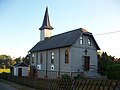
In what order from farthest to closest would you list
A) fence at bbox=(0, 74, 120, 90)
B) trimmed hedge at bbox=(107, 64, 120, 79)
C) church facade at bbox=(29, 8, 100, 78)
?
church facade at bbox=(29, 8, 100, 78) → trimmed hedge at bbox=(107, 64, 120, 79) → fence at bbox=(0, 74, 120, 90)

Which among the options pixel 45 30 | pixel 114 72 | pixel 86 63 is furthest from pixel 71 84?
pixel 45 30

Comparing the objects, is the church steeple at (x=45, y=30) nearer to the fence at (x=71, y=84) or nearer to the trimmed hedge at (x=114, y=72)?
the fence at (x=71, y=84)

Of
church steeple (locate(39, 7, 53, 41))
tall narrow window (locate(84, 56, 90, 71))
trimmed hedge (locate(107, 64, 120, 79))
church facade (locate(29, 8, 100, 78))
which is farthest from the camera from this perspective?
church steeple (locate(39, 7, 53, 41))

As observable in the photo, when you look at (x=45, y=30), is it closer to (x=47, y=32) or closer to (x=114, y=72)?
(x=47, y=32)

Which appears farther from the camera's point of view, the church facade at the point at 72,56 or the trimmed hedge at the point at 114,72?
the church facade at the point at 72,56

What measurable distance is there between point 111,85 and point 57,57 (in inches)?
832

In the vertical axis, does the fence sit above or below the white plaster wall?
below

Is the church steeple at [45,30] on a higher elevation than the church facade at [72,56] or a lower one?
higher

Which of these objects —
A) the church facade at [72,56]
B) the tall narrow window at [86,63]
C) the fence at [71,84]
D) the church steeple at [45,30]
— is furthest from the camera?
the church steeple at [45,30]

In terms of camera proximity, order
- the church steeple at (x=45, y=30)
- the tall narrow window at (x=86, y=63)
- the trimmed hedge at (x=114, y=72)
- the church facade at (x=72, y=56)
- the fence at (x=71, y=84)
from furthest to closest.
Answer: the church steeple at (x=45, y=30)
the tall narrow window at (x=86, y=63)
the church facade at (x=72, y=56)
the trimmed hedge at (x=114, y=72)
the fence at (x=71, y=84)

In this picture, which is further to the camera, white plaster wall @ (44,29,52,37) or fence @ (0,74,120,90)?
white plaster wall @ (44,29,52,37)

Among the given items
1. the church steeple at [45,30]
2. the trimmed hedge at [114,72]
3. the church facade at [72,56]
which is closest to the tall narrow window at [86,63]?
the church facade at [72,56]

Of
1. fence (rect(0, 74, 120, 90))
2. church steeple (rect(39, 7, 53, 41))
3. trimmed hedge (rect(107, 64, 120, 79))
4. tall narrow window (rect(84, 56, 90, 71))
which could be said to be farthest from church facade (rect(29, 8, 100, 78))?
fence (rect(0, 74, 120, 90))

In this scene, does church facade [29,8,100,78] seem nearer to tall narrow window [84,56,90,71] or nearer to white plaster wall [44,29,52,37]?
tall narrow window [84,56,90,71]
